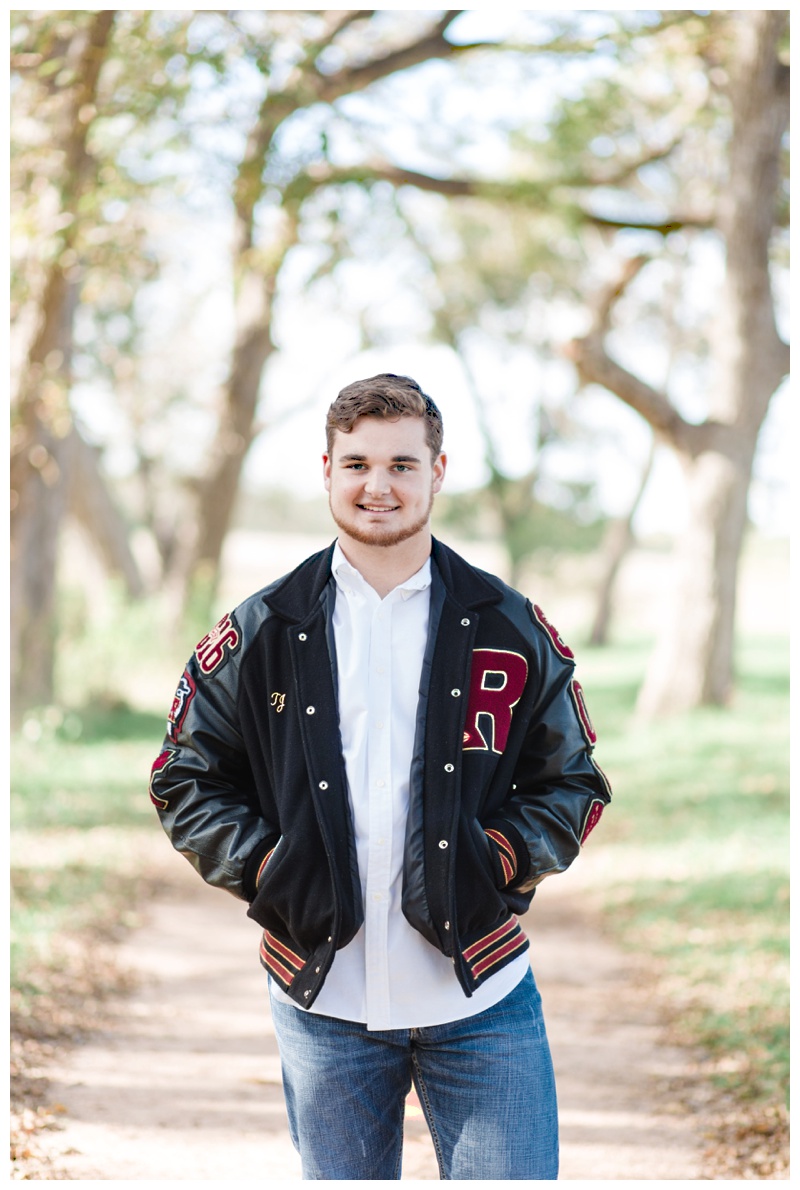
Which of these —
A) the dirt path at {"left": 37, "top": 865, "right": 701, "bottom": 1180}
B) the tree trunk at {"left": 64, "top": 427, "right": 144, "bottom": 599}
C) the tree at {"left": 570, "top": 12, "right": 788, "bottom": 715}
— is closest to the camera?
the dirt path at {"left": 37, "top": 865, "right": 701, "bottom": 1180}

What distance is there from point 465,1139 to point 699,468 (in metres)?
12.8

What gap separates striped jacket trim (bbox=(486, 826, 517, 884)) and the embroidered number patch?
2.41 ft

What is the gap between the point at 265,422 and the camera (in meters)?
20.8

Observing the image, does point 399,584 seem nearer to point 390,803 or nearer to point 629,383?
point 390,803

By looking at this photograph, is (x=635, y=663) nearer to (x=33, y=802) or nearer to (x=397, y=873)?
Result: (x=33, y=802)

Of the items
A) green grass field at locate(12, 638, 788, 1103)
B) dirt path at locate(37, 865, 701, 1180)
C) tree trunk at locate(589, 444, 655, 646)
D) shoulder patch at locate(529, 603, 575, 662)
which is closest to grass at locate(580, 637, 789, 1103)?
green grass field at locate(12, 638, 788, 1103)

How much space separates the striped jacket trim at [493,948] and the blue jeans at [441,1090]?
4.0 inches

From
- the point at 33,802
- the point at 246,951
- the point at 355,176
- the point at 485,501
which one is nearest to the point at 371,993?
the point at 246,951

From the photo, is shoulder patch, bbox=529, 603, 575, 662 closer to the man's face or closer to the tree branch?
the man's face

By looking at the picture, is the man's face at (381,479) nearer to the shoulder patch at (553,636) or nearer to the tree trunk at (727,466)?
the shoulder patch at (553,636)

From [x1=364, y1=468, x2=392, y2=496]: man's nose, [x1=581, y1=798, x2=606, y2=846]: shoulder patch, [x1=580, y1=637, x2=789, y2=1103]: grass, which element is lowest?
[x1=580, y1=637, x2=789, y2=1103]: grass

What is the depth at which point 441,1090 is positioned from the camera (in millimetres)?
2740

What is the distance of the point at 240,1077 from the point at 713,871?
445 cm

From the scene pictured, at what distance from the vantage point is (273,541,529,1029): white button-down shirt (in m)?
2.69
